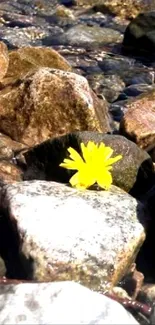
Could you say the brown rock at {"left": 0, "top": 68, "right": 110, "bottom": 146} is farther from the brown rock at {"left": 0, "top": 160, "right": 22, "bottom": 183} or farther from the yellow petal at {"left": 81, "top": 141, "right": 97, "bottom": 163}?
the yellow petal at {"left": 81, "top": 141, "right": 97, "bottom": 163}

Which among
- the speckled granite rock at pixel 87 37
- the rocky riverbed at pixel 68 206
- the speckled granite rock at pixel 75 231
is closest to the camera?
the rocky riverbed at pixel 68 206

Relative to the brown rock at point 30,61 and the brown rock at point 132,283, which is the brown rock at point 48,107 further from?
the brown rock at point 132,283

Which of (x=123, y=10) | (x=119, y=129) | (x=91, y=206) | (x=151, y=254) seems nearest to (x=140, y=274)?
(x=151, y=254)

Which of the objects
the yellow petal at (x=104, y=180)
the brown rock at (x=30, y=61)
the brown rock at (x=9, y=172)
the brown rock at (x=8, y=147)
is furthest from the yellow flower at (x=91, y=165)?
the brown rock at (x=30, y=61)

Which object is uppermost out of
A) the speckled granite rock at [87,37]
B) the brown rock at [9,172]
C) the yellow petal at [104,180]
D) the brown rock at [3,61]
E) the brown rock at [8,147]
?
the yellow petal at [104,180]

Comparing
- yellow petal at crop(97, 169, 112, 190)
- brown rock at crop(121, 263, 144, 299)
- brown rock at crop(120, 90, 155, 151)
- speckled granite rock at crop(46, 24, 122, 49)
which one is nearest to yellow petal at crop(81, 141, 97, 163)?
yellow petal at crop(97, 169, 112, 190)

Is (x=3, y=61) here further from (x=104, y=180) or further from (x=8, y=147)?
(x=104, y=180)

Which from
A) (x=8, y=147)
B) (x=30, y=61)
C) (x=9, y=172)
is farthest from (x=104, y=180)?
(x=30, y=61)
